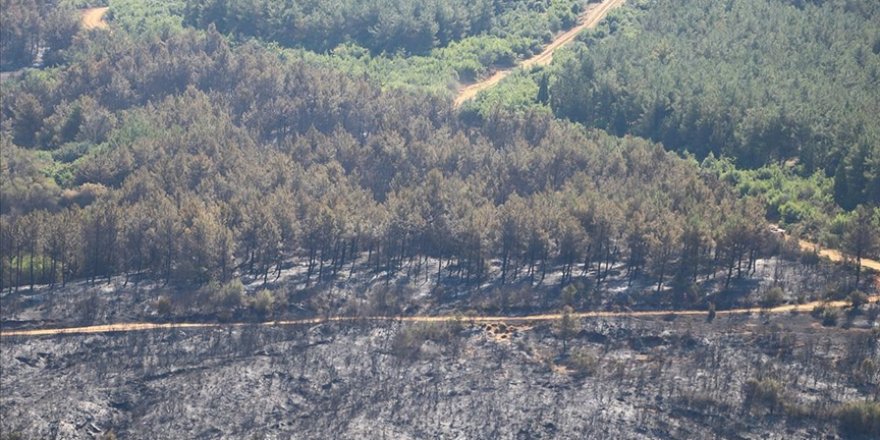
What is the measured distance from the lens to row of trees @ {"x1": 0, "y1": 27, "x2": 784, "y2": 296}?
4995 inches

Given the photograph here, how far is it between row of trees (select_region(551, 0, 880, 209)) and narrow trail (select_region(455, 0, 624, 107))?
19.0 feet

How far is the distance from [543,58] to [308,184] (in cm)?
5450

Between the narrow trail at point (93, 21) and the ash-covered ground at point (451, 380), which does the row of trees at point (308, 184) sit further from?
the narrow trail at point (93, 21)

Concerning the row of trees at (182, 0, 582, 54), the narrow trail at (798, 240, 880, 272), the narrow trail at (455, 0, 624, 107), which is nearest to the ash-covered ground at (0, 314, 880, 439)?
the narrow trail at (798, 240, 880, 272)

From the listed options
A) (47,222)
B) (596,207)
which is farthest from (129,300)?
(596,207)

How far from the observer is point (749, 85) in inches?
6078

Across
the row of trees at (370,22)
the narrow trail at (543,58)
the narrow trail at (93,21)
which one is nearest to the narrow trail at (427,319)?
the narrow trail at (543,58)

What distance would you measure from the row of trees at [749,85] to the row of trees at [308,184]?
7827 mm

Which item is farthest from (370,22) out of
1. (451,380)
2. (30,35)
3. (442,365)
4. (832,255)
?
(451,380)

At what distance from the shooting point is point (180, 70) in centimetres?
17125

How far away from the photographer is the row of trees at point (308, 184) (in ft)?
416

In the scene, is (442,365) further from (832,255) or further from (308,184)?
(832,255)

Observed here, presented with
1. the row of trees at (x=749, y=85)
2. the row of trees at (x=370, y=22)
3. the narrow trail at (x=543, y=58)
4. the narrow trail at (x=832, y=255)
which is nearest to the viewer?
the narrow trail at (x=832, y=255)

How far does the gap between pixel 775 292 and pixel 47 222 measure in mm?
62105
